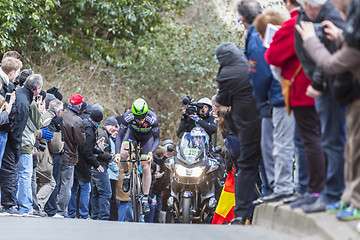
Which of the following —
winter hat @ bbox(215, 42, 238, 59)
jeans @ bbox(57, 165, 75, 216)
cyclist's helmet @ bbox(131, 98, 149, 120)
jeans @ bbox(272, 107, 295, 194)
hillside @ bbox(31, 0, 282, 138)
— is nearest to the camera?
jeans @ bbox(272, 107, 295, 194)

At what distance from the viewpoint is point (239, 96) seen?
32.1 feet

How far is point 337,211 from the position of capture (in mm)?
6434

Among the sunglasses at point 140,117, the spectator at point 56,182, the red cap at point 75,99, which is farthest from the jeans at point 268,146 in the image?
the red cap at point 75,99

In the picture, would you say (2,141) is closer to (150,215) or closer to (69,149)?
(69,149)

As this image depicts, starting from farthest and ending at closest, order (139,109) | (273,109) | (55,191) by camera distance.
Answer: (139,109) < (55,191) < (273,109)

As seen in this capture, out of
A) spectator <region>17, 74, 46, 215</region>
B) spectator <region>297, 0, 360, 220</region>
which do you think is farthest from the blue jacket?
spectator <region>17, 74, 46, 215</region>

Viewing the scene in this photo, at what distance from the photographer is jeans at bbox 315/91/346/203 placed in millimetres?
6715

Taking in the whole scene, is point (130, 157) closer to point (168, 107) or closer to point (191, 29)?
point (168, 107)

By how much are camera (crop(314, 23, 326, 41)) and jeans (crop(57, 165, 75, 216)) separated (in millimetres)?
9512

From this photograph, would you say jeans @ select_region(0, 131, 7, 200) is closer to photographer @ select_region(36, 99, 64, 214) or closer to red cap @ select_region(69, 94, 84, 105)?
photographer @ select_region(36, 99, 64, 214)

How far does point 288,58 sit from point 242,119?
1.72m

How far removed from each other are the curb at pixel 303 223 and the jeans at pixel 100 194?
9.16 m

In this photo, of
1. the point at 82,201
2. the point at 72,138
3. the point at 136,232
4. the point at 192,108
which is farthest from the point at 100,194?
the point at 136,232

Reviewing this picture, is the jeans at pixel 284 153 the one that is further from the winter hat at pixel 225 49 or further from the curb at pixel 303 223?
the winter hat at pixel 225 49
